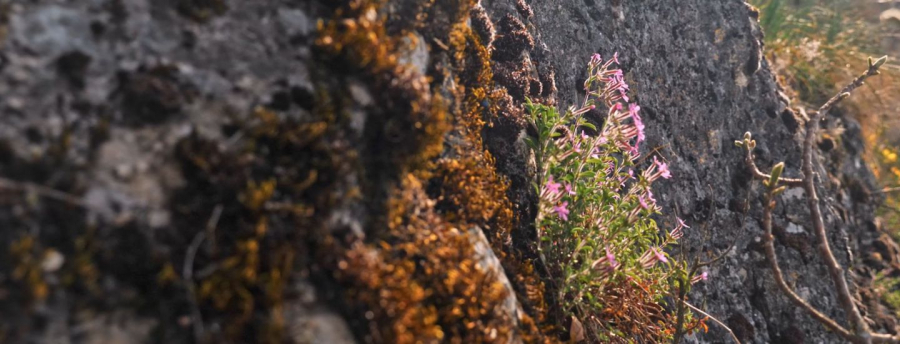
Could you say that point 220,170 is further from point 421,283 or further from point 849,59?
point 849,59

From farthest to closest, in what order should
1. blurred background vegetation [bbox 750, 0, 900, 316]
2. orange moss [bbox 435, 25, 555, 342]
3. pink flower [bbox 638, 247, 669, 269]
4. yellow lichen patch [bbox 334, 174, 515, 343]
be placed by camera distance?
1. blurred background vegetation [bbox 750, 0, 900, 316]
2. pink flower [bbox 638, 247, 669, 269]
3. orange moss [bbox 435, 25, 555, 342]
4. yellow lichen patch [bbox 334, 174, 515, 343]

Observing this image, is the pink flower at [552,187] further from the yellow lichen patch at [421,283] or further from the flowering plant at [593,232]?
the yellow lichen patch at [421,283]

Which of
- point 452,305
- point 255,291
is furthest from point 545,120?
point 255,291

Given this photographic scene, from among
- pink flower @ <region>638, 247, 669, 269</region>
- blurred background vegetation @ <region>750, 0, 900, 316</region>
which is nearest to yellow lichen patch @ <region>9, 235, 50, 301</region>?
pink flower @ <region>638, 247, 669, 269</region>

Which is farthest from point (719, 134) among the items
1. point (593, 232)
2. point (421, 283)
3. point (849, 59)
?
point (421, 283)

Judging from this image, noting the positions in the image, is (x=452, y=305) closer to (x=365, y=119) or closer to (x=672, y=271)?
(x=365, y=119)

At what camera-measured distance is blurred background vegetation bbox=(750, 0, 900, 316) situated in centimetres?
715

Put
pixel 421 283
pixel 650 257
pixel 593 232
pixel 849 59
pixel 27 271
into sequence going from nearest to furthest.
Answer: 1. pixel 27 271
2. pixel 421 283
3. pixel 593 232
4. pixel 650 257
5. pixel 849 59

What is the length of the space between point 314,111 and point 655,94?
12.4ft

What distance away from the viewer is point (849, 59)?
24.7ft

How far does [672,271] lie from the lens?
329 cm

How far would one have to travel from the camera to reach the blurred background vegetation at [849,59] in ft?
23.5

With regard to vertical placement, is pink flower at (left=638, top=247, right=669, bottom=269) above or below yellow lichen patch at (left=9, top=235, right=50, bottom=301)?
below

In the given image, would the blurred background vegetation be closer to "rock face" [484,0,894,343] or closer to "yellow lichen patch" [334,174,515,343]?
"rock face" [484,0,894,343]
